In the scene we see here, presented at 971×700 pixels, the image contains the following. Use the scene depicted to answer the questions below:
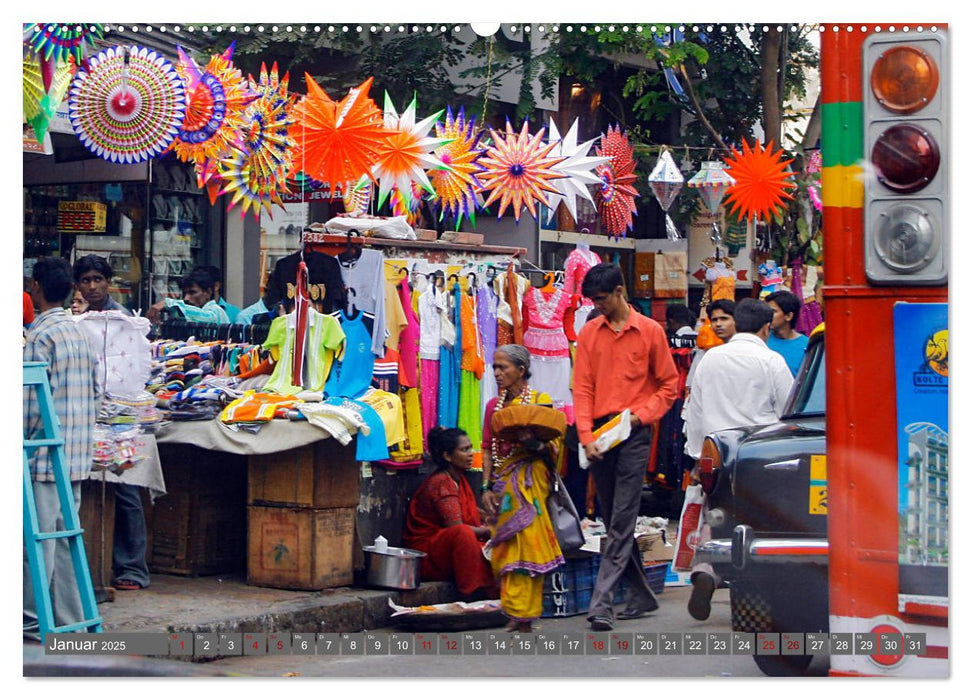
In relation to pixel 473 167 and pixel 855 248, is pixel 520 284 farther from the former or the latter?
pixel 855 248

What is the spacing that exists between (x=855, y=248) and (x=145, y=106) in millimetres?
3873

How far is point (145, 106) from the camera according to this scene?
22.7 ft

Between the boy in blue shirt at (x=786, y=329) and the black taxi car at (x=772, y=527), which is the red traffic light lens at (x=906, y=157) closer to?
the black taxi car at (x=772, y=527)

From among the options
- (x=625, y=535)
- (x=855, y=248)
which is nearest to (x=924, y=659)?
(x=855, y=248)

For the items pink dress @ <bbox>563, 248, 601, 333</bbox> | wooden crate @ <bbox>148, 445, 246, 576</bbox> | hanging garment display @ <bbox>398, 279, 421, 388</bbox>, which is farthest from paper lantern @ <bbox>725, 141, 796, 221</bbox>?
wooden crate @ <bbox>148, 445, 246, 576</bbox>

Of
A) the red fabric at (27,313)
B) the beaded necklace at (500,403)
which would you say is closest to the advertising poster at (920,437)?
the beaded necklace at (500,403)

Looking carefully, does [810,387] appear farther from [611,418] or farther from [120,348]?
[120,348]

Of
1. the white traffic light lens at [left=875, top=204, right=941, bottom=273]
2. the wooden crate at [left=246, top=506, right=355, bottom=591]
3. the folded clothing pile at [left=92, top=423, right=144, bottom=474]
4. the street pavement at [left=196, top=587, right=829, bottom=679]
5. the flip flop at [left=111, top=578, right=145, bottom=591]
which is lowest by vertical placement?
the street pavement at [left=196, top=587, right=829, bottom=679]

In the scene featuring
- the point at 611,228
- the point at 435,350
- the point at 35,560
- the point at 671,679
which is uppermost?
the point at 611,228

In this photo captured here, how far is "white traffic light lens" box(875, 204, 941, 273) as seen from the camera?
4.58 metres

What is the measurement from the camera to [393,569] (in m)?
7.63

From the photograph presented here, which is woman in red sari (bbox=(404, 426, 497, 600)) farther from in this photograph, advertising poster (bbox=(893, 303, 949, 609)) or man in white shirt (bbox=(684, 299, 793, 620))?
advertising poster (bbox=(893, 303, 949, 609))

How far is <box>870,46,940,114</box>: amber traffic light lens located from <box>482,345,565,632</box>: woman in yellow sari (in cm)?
304

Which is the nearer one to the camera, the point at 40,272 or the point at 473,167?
the point at 40,272
